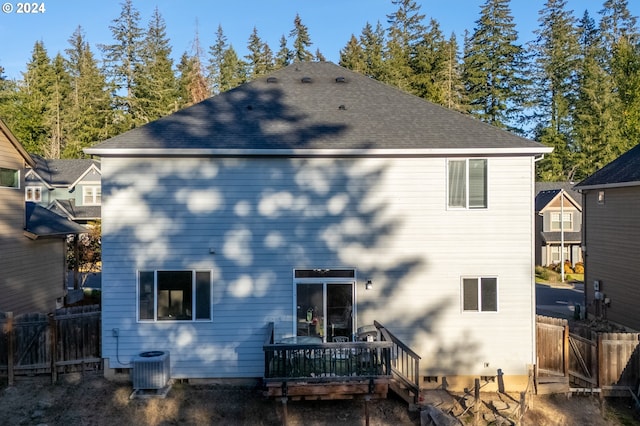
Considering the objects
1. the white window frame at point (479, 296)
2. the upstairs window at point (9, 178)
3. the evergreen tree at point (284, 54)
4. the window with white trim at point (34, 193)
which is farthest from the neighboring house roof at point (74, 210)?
the white window frame at point (479, 296)

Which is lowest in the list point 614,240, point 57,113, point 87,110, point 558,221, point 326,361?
point 326,361

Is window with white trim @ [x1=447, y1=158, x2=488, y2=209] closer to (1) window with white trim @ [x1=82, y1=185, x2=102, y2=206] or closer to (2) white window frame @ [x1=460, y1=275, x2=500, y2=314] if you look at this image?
(2) white window frame @ [x1=460, y1=275, x2=500, y2=314]

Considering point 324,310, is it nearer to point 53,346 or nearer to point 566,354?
point 566,354

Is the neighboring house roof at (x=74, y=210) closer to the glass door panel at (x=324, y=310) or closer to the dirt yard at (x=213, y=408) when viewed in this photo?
the dirt yard at (x=213, y=408)

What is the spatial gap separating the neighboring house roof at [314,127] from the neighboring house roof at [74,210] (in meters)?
25.9

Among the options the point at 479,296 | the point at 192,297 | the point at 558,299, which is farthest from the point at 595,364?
the point at 558,299

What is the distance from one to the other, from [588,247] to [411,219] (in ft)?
35.9

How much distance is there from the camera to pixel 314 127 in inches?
478

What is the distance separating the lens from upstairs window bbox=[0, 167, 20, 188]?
572 inches

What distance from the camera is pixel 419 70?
162 feet

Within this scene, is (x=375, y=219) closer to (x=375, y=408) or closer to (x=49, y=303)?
(x=375, y=408)

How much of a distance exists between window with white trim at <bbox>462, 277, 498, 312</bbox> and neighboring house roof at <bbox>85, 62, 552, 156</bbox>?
316 cm

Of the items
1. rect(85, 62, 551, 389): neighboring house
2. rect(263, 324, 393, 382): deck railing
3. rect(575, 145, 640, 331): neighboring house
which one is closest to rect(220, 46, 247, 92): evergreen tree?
rect(575, 145, 640, 331): neighboring house

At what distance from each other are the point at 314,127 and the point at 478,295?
5.83 meters
